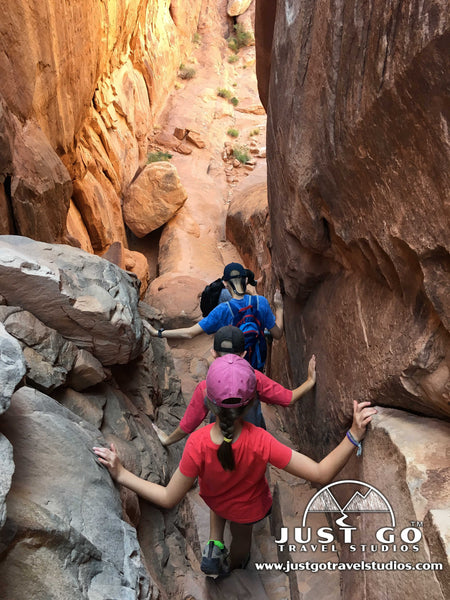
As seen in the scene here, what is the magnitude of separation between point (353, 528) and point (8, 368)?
224 centimetres

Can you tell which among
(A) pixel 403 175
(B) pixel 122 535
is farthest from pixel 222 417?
(A) pixel 403 175

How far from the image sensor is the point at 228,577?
2.95m

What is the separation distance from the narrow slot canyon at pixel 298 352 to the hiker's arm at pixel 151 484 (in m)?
0.07

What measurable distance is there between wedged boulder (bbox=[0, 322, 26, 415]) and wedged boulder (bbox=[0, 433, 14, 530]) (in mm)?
140

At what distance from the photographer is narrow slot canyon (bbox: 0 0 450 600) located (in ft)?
6.00

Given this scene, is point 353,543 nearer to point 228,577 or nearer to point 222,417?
point 228,577

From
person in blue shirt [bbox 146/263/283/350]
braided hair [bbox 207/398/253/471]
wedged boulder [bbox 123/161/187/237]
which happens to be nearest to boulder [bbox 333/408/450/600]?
braided hair [bbox 207/398/253/471]

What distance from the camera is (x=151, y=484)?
2.31 metres

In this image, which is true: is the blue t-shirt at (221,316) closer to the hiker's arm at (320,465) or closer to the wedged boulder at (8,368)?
the hiker's arm at (320,465)

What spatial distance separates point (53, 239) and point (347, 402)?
5.27m

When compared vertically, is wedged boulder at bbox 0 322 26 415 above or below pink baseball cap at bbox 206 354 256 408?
above

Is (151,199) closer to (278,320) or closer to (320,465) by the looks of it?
(278,320)

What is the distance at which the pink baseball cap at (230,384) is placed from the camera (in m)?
2.03

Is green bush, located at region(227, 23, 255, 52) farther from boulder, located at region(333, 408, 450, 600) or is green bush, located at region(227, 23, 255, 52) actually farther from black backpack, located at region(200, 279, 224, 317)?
boulder, located at region(333, 408, 450, 600)
